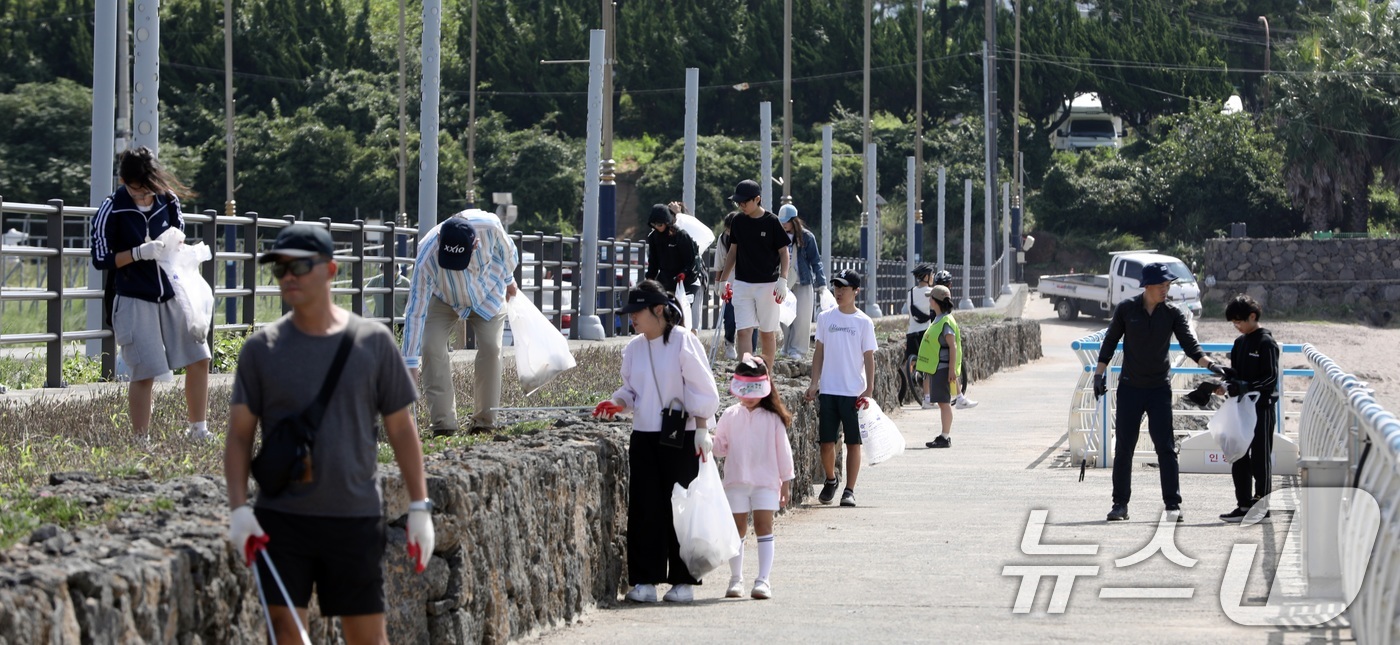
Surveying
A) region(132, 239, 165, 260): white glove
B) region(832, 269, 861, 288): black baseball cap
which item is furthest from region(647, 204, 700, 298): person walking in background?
region(132, 239, 165, 260): white glove

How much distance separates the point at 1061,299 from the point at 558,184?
18162 millimetres

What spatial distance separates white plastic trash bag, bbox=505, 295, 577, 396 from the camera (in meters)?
11.0

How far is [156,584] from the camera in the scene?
493 cm

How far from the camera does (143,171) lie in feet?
30.3

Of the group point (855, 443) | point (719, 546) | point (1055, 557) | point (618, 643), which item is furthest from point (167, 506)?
point (855, 443)

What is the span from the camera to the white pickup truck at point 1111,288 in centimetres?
4656

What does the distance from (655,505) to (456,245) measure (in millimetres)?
2040

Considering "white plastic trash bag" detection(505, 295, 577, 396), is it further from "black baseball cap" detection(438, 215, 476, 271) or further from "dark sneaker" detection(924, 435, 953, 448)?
"dark sneaker" detection(924, 435, 953, 448)

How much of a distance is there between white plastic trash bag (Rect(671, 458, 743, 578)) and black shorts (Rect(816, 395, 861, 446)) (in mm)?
4467

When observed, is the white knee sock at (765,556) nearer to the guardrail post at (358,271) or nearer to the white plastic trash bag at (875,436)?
the white plastic trash bag at (875,436)

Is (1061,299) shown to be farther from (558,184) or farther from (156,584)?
(156,584)

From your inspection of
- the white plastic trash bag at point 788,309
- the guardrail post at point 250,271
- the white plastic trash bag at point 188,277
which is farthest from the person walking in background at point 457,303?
the guardrail post at point 250,271

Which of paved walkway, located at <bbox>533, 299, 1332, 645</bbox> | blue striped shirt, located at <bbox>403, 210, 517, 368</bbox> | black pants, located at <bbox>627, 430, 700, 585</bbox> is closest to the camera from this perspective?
paved walkway, located at <bbox>533, 299, 1332, 645</bbox>

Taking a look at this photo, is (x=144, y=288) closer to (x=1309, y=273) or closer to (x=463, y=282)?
(x=463, y=282)
